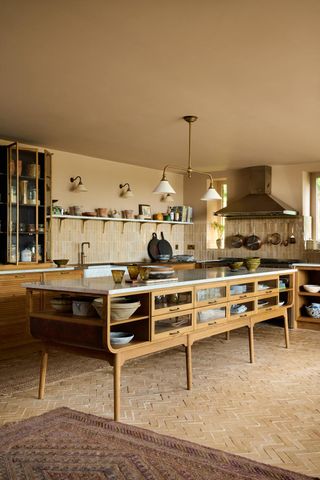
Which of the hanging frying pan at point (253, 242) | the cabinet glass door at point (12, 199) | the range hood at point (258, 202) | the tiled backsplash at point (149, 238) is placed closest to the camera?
the cabinet glass door at point (12, 199)

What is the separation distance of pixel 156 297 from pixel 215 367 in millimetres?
1609

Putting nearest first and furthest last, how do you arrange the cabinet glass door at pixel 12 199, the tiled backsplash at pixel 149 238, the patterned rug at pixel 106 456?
the patterned rug at pixel 106 456 → the cabinet glass door at pixel 12 199 → the tiled backsplash at pixel 149 238

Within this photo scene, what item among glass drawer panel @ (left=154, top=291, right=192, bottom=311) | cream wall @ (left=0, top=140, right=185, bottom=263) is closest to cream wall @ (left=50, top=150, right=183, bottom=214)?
cream wall @ (left=0, top=140, right=185, bottom=263)

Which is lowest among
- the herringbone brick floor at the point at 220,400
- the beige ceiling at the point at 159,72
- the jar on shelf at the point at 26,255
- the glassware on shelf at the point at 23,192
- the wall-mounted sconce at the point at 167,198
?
the herringbone brick floor at the point at 220,400

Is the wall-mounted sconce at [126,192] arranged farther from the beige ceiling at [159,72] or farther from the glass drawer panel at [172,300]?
the glass drawer panel at [172,300]

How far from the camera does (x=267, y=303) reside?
573cm

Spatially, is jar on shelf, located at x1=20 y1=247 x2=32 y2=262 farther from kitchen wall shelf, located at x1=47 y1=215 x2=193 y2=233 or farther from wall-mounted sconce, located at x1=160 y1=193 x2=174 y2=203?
wall-mounted sconce, located at x1=160 y1=193 x2=174 y2=203

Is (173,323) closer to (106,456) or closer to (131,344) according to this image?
(131,344)

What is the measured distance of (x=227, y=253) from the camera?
30.7 ft

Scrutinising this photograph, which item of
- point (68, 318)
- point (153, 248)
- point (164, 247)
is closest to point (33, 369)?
point (68, 318)

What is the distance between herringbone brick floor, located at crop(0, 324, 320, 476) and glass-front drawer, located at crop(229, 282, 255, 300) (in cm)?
77

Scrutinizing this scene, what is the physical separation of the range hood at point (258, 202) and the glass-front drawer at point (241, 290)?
10.4 ft

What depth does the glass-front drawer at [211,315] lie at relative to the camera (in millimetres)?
4573

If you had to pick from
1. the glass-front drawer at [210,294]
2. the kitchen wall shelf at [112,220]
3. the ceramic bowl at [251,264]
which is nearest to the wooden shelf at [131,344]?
the glass-front drawer at [210,294]
